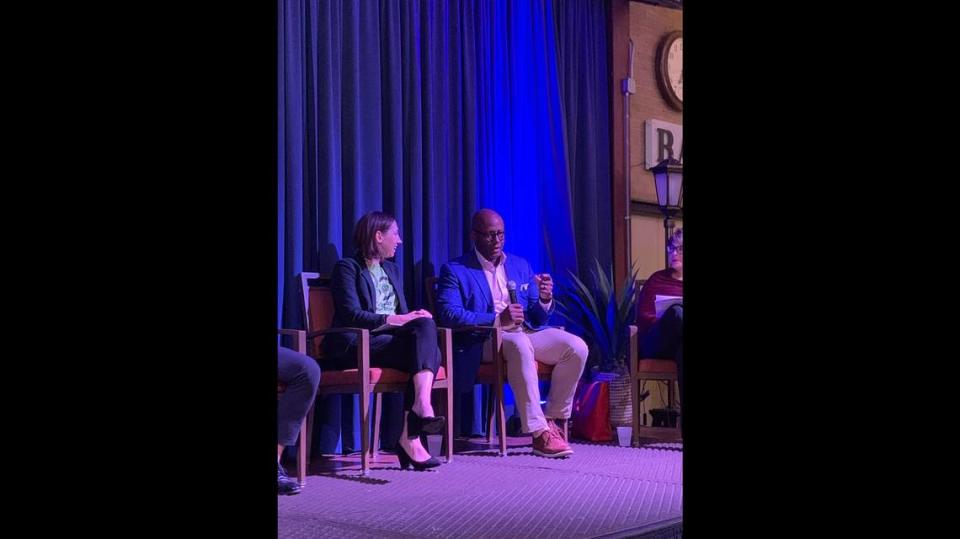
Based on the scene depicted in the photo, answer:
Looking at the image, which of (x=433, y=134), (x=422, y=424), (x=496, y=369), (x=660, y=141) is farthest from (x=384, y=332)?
(x=660, y=141)

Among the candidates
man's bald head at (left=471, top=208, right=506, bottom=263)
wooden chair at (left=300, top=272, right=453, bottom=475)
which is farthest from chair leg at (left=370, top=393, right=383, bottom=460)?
man's bald head at (left=471, top=208, right=506, bottom=263)

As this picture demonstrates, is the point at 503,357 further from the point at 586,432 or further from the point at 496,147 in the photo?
the point at 496,147

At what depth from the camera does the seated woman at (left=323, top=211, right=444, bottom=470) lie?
12.1ft

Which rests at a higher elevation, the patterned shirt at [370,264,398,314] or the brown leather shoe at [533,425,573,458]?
the patterned shirt at [370,264,398,314]

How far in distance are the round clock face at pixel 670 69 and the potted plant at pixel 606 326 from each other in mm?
1623

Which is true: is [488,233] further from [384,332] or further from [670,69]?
[670,69]

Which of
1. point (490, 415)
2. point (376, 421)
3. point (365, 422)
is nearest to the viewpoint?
point (365, 422)

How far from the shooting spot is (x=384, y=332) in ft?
12.6

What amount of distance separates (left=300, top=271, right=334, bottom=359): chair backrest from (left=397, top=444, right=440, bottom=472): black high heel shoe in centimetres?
52

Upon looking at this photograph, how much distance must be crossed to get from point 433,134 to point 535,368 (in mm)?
1350

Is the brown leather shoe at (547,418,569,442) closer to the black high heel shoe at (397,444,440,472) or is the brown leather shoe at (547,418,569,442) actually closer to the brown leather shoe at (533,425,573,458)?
the brown leather shoe at (533,425,573,458)
